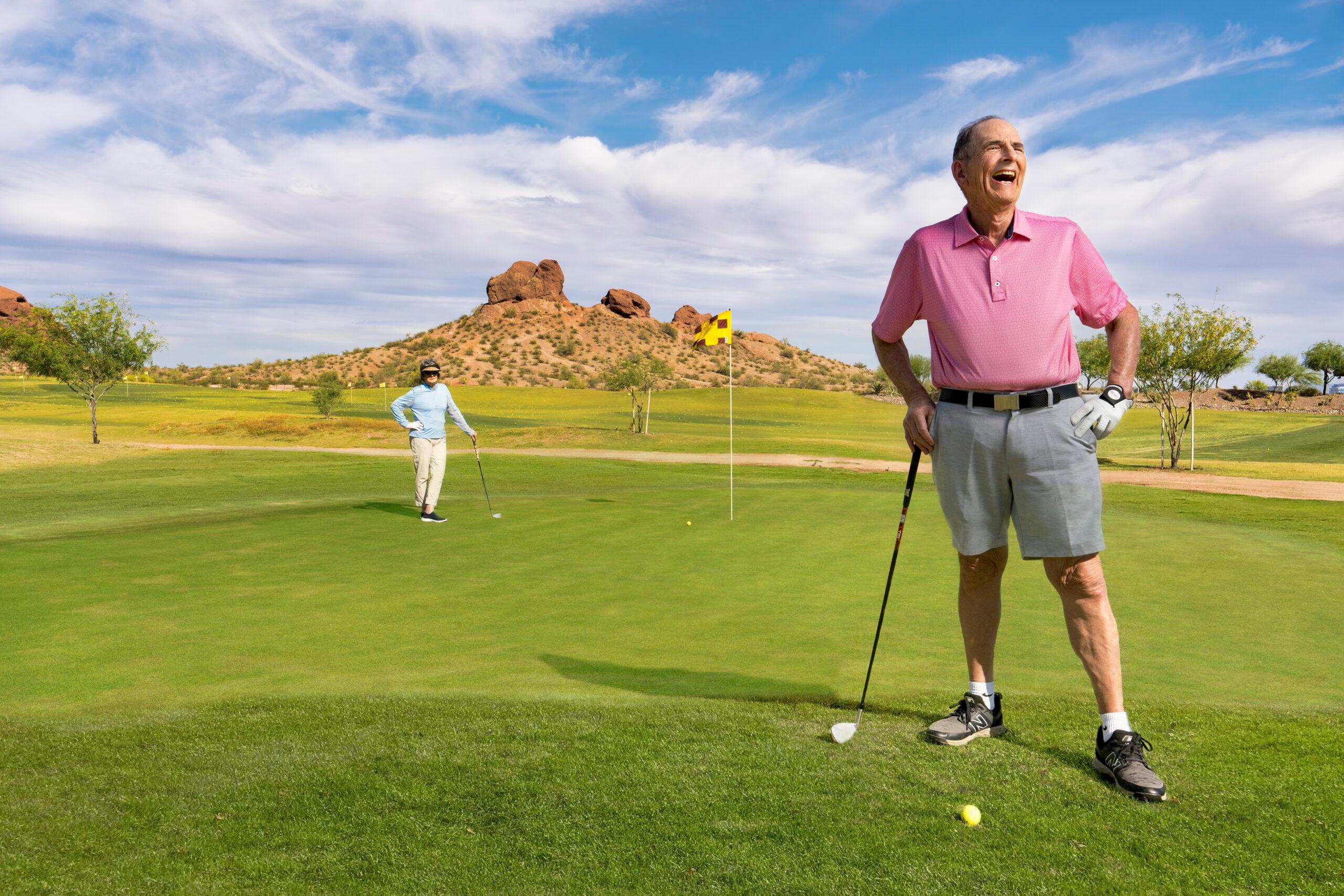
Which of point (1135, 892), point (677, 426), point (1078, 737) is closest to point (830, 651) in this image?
point (1078, 737)

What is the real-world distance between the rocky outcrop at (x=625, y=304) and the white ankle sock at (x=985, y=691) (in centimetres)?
13048

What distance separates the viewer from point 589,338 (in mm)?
116812

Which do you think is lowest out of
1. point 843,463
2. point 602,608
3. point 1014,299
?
point 843,463

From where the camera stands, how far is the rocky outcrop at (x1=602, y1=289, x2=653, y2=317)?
13388 centimetres

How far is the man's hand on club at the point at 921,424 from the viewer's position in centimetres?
381

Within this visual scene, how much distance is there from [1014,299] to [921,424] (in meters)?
0.63

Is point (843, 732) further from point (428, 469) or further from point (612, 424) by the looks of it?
point (612, 424)

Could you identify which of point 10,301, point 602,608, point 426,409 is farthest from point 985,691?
point 10,301

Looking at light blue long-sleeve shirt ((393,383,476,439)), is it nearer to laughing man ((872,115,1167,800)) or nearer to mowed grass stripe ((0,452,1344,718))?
mowed grass stripe ((0,452,1344,718))

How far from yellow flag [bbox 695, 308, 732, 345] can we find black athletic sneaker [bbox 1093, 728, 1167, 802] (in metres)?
10.2

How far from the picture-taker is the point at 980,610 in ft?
13.2

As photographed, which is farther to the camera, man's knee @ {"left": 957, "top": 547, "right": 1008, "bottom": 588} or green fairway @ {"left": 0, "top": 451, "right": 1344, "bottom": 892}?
man's knee @ {"left": 957, "top": 547, "right": 1008, "bottom": 588}

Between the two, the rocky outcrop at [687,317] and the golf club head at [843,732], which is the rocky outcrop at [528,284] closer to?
the rocky outcrop at [687,317]

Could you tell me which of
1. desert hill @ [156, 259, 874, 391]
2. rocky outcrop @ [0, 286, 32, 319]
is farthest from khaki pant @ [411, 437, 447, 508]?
rocky outcrop @ [0, 286, 32, 319]
